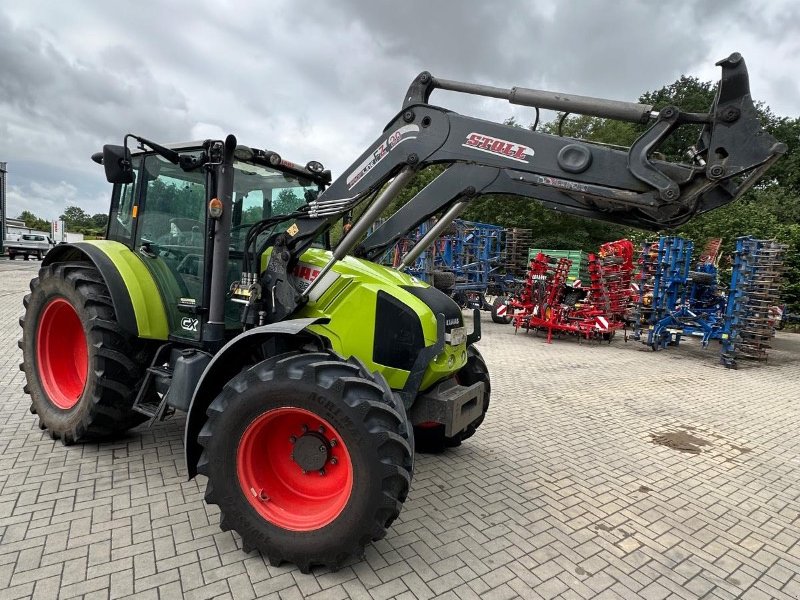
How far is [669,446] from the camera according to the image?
497 centimetres

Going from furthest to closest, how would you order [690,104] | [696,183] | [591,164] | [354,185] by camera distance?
[690,104], [354,185], [591,164], [696,183]

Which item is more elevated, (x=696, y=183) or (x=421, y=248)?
(x=696, y=183)

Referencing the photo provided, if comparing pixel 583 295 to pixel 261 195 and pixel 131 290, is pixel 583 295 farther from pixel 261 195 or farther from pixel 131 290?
pixel 131 290

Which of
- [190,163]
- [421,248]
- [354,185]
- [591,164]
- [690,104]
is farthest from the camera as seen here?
[690,104]

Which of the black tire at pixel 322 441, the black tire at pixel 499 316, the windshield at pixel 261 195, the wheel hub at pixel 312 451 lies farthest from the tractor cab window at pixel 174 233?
the black tire at pixel 499 316

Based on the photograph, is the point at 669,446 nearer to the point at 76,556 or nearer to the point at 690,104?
the point at 76,556

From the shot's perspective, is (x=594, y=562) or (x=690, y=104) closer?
(x=594, y=562)

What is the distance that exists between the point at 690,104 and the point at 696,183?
35125 mm

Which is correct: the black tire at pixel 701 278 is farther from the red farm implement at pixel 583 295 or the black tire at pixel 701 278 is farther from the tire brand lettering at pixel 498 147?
the tire brand lettering at pixel 498 147

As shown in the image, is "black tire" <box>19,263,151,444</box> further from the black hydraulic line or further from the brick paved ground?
the black hydraulic line

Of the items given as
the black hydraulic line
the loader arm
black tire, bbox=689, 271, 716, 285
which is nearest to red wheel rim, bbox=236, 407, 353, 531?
the loader arm

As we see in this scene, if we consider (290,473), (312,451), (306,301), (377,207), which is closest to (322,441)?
(312,451)

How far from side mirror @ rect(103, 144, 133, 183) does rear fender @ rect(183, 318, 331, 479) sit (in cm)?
169

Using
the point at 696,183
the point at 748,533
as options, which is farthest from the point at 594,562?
the point at 696,183
